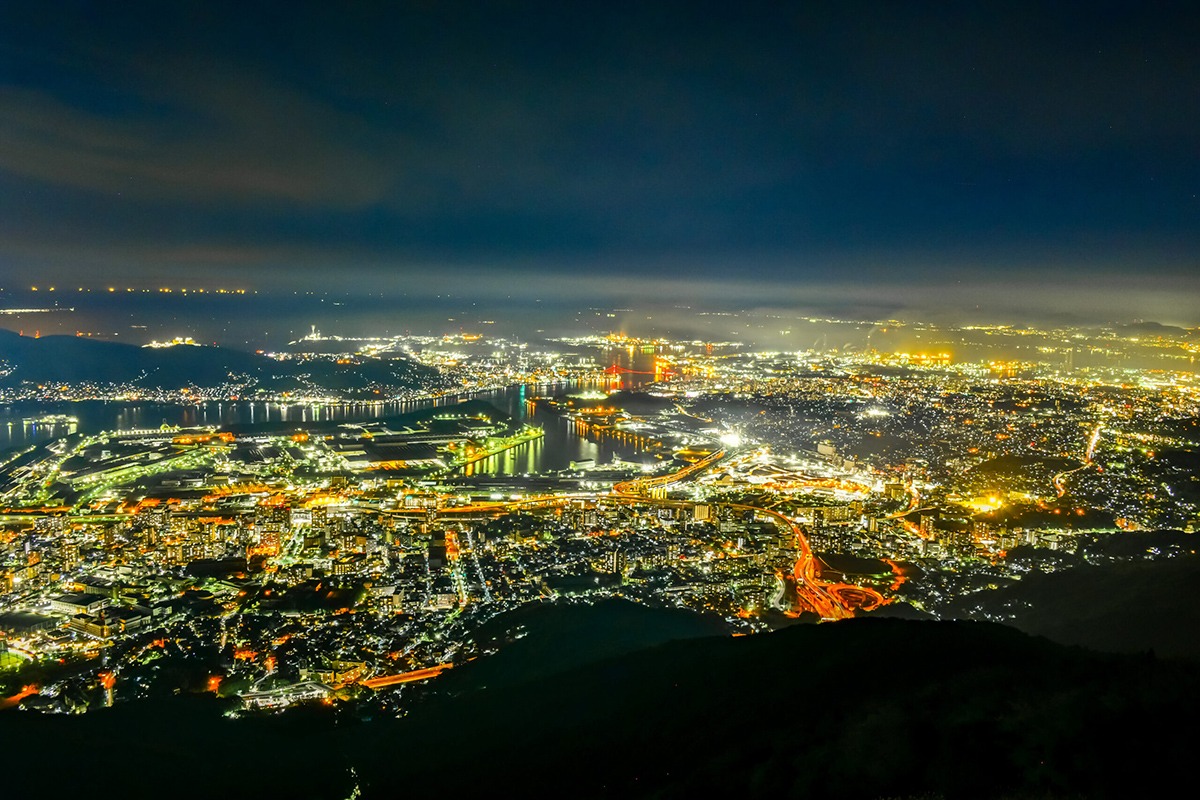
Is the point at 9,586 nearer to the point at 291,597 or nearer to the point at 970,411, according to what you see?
the point at 291,597

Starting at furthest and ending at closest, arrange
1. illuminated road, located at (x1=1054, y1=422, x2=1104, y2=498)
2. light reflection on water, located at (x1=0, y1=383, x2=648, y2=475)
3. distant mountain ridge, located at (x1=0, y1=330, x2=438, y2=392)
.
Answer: distant mountain ridge, located at (x1=0, y1=330, x2=438, y2=392), light reflection on water, located at (x1=0, y1=383, x2=648, y2=475), illuminated road, located at (x1=1054, y1=422, x2=1104, y2=498)

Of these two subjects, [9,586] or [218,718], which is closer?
[218,718]

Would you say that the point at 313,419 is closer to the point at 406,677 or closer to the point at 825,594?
the point at 406,677

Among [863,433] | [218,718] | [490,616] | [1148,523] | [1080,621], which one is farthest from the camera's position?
[863,433]

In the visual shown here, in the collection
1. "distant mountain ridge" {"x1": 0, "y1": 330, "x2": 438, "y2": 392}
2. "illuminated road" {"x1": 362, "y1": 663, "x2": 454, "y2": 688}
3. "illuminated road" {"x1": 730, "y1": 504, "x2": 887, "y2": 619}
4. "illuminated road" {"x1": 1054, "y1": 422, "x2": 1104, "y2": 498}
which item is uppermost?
→ "distant mountain ridge" {"x1": 0, "y1": 330, "x2": 438, "y2": 392}

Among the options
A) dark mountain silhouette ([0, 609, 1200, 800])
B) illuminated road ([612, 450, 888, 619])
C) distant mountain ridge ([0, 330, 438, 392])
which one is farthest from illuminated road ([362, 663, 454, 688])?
distant mountain ridge ([0, 330, 438, 392])

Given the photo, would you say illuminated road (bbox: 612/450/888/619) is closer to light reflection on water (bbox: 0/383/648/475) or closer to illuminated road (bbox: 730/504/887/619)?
illuminated road (bbox: 730/504/887/619)

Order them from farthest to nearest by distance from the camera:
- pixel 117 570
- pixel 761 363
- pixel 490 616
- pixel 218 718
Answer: pixel 761 363, pixel 117 570, pixel 490 616, pixel 218 718

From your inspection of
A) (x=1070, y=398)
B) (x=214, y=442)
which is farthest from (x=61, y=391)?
(x=1070, y=398)
